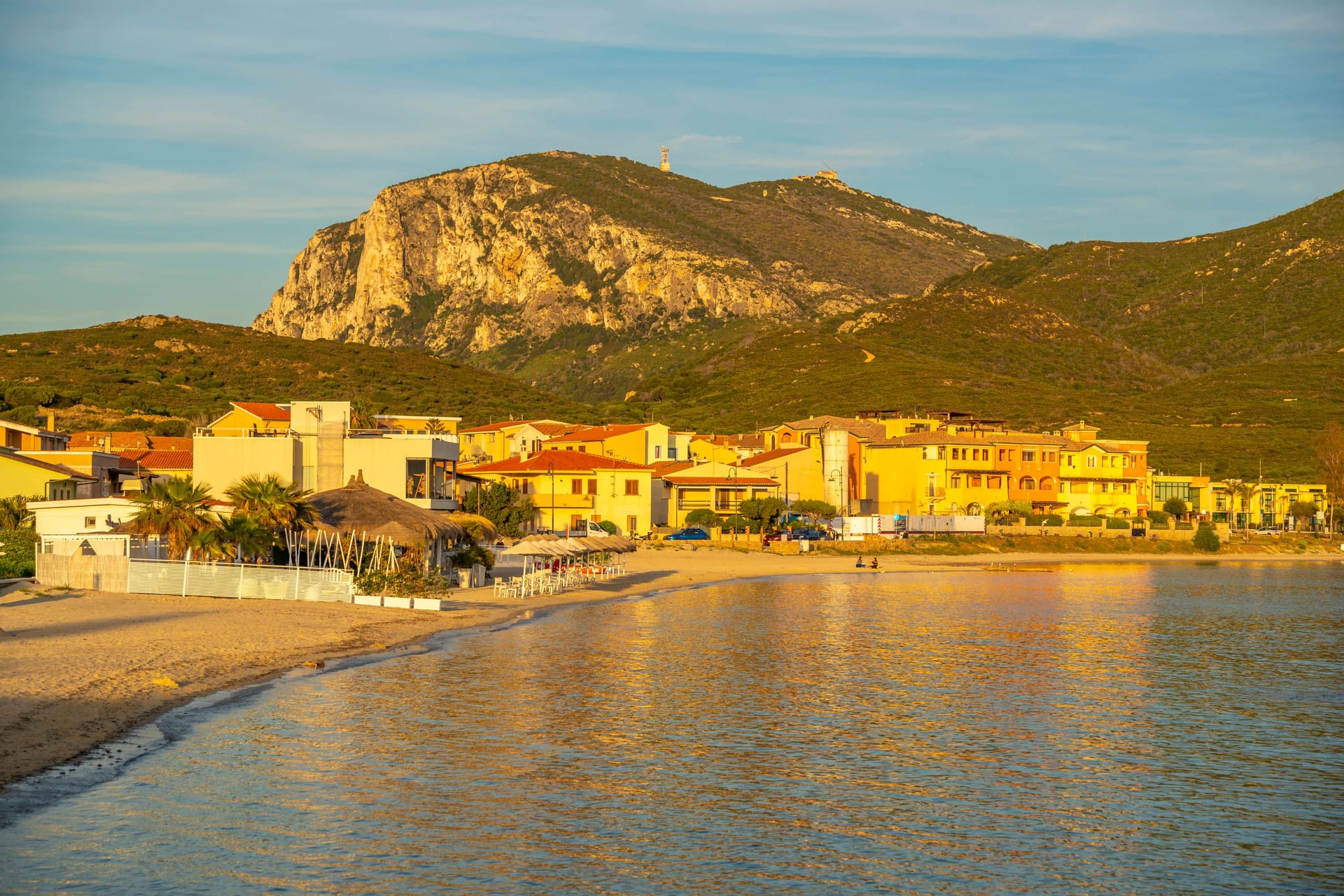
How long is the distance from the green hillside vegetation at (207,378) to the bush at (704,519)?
46.6 m

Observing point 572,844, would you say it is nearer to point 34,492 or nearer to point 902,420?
point 34,492

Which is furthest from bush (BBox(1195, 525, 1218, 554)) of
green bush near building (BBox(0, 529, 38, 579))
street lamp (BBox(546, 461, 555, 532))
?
green bush near building (BBox(0, 529, 38, 579))

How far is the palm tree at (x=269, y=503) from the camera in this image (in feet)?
133

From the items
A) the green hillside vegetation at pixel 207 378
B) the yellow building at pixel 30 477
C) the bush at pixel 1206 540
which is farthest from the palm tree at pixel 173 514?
the bush at pixel 1206 540

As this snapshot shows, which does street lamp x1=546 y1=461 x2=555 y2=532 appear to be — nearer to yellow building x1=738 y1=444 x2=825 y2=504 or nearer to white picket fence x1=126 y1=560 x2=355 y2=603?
yellow building x1=738 y1=444 x2=825 y2=504

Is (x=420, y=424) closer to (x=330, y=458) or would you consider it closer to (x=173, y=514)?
(x=330, y=458)

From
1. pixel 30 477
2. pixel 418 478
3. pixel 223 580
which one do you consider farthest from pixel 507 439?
pixel 223 580

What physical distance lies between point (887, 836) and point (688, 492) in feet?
236

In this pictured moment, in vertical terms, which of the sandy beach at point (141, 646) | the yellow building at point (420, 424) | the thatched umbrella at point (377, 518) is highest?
the yellow building at point (420, 424)

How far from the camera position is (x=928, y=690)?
31250 mm

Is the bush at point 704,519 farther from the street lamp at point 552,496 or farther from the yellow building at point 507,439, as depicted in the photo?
the yellow building at point 507,439

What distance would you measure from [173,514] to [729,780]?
2518 centimetres

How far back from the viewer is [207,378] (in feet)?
462

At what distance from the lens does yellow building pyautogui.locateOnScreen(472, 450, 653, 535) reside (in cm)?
8269
